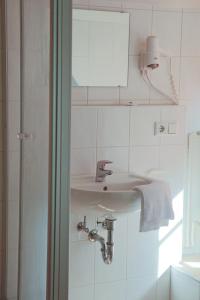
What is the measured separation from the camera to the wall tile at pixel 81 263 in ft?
8.14

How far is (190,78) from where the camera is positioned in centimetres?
273

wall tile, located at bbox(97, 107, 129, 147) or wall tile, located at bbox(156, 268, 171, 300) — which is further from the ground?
wall tile, located at bbox(97, 107, 129, 147)

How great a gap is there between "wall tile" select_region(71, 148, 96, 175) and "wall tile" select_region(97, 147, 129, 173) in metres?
0.04

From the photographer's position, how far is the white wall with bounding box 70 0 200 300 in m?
2.47

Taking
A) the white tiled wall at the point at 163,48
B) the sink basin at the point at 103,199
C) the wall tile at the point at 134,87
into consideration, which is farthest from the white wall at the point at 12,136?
the wall tile at the point at 134,87

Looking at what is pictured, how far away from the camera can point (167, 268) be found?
2723mm

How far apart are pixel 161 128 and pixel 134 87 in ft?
0.90

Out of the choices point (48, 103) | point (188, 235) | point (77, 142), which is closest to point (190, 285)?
point (188, 235)

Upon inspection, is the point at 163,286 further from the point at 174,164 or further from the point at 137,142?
the point at 137,142

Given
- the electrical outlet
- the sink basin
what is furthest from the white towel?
the electrical outlet

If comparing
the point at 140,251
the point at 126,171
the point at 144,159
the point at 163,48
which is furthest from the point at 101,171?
the point at 163,48

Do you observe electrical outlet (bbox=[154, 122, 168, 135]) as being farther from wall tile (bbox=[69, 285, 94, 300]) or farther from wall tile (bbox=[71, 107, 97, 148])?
wall tile (bbox=[69, 285, 94, 300])

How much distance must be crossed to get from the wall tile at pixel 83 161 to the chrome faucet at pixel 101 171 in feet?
0.32

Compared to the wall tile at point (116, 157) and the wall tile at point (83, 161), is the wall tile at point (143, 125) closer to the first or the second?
Result: the wall tile at point (116, 157)
